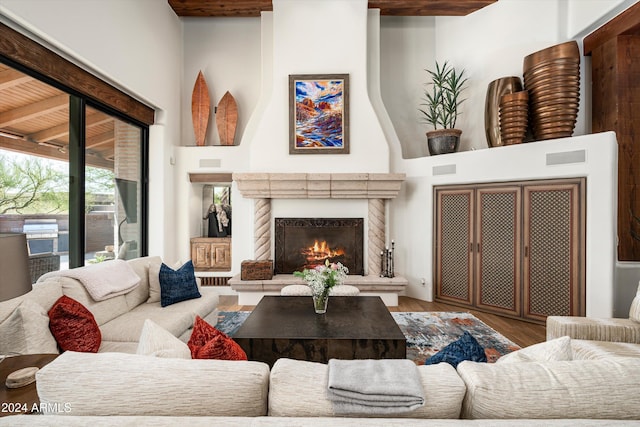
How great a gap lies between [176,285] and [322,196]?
93.6 inches

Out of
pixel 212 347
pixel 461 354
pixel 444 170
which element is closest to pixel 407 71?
pixel 444 170

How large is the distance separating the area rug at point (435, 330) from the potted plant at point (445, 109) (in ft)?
7.69

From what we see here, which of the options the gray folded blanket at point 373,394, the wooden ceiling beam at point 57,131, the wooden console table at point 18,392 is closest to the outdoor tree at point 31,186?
the wooden ceiling beam at point 57,131

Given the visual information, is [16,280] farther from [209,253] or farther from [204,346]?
[209,253]

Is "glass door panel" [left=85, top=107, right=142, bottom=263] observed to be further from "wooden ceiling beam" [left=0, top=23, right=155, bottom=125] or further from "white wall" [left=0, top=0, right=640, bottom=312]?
"white wall" [left=0, top=0, right=640, bottom=312]

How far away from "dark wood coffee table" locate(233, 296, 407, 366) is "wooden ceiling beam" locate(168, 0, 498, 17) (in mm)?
4584

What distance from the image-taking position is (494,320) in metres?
3.91

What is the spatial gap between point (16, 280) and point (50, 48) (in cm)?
251

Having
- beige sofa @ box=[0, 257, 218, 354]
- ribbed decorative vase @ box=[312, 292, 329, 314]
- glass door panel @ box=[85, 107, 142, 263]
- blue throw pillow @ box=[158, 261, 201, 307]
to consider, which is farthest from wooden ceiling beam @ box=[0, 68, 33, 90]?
ribbed decorative vase @ box=[312, 292, 329, 314]

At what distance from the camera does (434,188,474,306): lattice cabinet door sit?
4.42 meters

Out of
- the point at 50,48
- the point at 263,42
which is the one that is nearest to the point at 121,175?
A: the point at 50,48

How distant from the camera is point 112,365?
0.99 meters

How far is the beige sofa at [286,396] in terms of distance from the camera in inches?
36.7

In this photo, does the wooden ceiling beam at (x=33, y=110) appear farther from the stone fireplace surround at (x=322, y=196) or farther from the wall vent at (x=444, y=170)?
the wall vent at (x=444, y=170)
